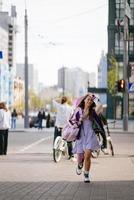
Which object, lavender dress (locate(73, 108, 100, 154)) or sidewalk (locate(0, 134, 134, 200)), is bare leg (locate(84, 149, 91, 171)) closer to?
lavender dress (locate(73, 108, 100, 154))

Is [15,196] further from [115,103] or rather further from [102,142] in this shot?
[115,103]

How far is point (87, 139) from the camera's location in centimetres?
1409

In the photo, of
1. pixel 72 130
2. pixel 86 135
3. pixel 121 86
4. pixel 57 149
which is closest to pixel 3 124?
pixel 57 149

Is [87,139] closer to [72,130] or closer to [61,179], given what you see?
[72,130]

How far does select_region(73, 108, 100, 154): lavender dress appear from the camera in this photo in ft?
45.9

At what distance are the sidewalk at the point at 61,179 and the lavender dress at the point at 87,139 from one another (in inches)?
25.3

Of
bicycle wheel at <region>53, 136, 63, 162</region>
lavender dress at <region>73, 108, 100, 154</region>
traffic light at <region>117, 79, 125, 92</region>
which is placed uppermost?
traffic light at <region>117, 79, 125, 92</region>


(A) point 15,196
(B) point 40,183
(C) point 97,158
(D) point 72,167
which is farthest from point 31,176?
(C) point 97,158

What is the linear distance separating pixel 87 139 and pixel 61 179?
1071mm

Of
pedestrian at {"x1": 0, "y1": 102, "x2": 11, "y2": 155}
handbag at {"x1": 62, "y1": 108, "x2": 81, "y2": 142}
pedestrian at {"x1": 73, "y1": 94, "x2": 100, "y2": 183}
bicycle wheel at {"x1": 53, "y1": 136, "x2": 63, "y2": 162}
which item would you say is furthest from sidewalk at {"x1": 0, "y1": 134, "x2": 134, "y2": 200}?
pedestrian at {"x1": 0, "y1": 102, "x2": 11, "y2": 155}

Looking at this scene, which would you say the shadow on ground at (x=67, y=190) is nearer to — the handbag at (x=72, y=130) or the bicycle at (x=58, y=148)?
the handbag at (x=72, y=130)

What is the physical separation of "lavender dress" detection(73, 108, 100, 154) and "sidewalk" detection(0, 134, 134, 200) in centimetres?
64

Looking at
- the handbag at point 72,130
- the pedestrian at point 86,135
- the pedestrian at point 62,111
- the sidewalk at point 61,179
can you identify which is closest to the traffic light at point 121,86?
the sidewalk at point 61,179

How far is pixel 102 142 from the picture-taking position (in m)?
22.4
